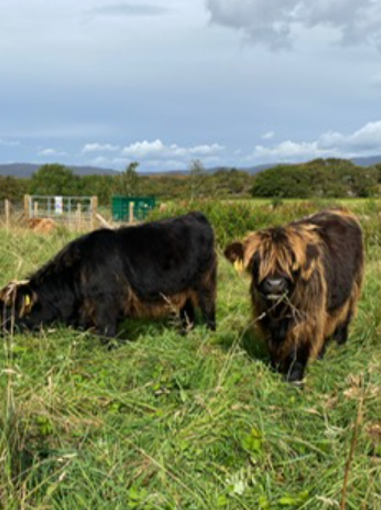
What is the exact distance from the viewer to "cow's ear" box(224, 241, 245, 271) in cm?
416

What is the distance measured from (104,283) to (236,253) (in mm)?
1672

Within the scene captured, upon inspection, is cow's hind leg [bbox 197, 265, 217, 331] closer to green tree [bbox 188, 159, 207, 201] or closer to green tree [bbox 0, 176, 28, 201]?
green tree [bbox 188, 159, 207, 201]

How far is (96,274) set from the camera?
5.40 m

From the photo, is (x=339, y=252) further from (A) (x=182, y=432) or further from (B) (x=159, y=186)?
(B) (x=159, y=186)

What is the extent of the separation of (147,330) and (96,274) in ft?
2.52

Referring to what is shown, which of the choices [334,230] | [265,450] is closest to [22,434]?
[265,450]

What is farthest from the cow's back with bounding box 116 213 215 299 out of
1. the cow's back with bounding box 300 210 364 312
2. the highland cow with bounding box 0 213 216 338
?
the cow's back with bounding box 300 210 364 312

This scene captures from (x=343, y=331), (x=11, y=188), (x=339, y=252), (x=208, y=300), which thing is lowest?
(x=343, y=331)

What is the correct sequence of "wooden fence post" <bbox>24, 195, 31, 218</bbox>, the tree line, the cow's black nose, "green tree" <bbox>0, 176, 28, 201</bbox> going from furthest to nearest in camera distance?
"green tree" <bbox>0, 176, 28, 201</bbox> → the tree line → "wooden fence post" <bbox>24, 195, 31, 218</bbox> → the cow's black nose

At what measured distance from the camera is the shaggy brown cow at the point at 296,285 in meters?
3.93

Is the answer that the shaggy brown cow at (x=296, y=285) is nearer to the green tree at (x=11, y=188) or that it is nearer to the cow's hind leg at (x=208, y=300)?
the cow's hind leg at (x=208, y=300)

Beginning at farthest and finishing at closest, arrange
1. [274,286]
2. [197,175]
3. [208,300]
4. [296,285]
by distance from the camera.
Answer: [197,175], [208,300], [296,285], [274,286]

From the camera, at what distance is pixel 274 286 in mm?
3869

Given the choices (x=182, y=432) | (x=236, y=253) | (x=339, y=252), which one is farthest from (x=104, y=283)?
(x=182, y=432)
